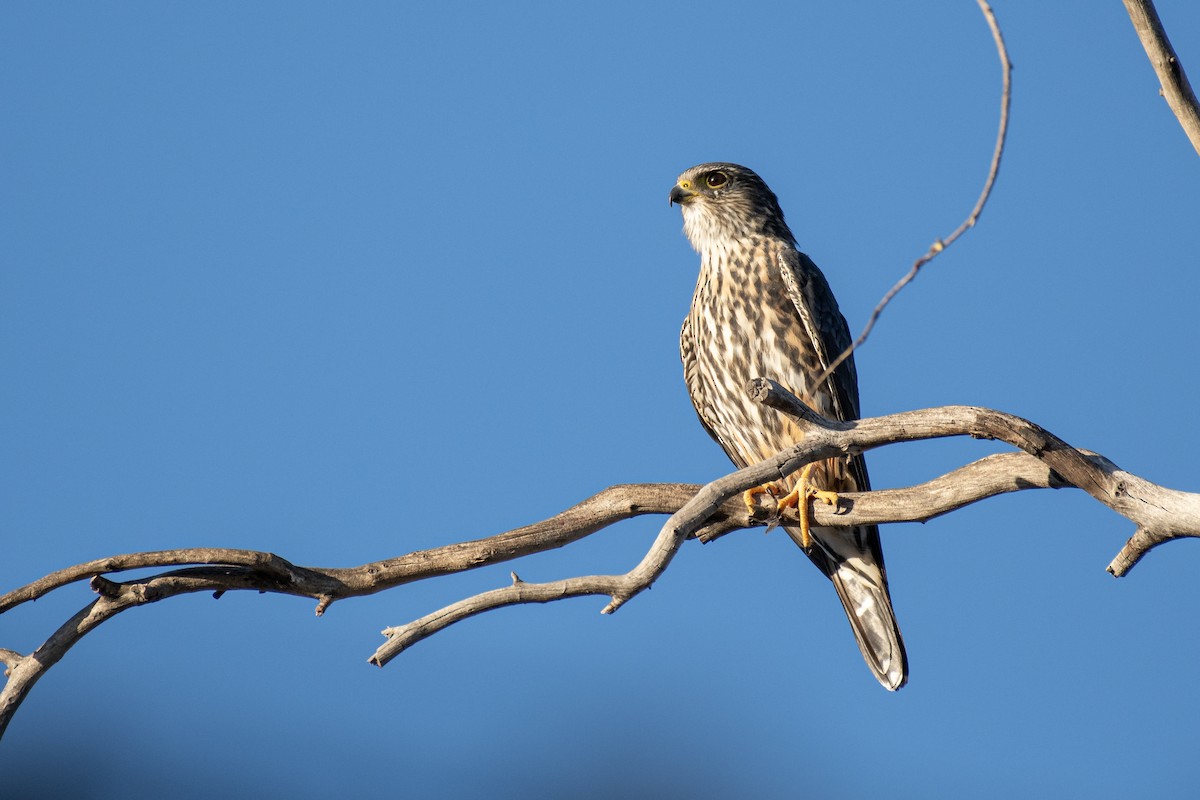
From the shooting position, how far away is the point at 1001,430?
3504 millimetres

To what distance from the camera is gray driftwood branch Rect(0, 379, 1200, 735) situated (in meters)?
3.30

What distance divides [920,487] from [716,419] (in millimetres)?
1623

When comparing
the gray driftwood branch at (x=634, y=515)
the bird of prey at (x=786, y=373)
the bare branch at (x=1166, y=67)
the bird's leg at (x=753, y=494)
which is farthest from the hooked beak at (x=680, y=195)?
the bare branch at (x=1166, y=67)

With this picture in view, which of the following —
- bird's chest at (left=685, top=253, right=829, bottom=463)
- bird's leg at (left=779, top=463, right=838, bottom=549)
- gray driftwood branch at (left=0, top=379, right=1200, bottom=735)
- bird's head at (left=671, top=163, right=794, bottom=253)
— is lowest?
gray driftwood branch at (left=0, top=379, right=1200, bottom=735)

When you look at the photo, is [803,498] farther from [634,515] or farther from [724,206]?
[724,206]

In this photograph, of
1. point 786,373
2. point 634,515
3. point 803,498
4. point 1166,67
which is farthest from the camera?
point 786,373

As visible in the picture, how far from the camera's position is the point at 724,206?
231 inches

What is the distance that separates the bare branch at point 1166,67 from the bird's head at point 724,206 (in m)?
2.60

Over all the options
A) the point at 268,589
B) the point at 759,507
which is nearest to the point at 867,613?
the point at 759,507

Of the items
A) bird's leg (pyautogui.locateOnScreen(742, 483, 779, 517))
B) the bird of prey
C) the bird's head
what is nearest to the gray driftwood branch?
bird's leg (pyautogui.locateOnScreen(742, 483, 779, 517))

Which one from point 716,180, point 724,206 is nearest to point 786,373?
point 724,206

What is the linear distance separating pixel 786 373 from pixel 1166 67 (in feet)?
7.30

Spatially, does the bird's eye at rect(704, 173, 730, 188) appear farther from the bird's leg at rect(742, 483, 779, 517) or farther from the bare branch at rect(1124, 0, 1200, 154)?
the bare branch at rect(1124, 0, 1200, 154)

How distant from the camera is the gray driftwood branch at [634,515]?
3.30m
